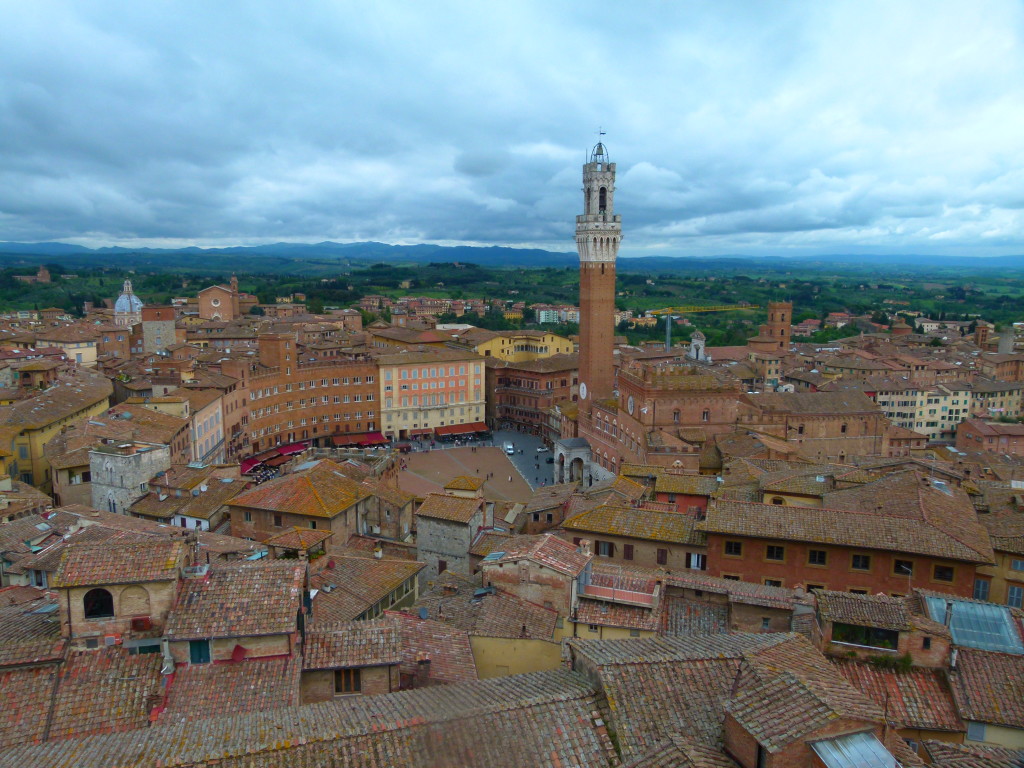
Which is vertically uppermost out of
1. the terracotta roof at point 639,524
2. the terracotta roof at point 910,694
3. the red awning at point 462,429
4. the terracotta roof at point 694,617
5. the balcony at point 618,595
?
the balcony at point 618,595

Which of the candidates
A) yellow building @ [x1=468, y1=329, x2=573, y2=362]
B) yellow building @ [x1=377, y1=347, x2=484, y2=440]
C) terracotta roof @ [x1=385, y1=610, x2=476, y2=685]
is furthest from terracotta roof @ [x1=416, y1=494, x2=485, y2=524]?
yellow building @ [x1=468, y1=329, x2=573, y2=362]

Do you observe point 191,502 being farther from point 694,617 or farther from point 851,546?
point 851,546

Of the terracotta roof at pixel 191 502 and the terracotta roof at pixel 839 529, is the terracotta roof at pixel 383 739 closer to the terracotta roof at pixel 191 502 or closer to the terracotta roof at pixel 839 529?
the terracotta roof at pixel 839 529

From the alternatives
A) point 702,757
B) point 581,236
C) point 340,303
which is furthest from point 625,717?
point 340,303

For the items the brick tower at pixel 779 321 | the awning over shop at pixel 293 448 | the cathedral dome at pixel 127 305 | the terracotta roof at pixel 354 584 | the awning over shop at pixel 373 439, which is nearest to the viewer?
the terracotta roof at pixel 354 584

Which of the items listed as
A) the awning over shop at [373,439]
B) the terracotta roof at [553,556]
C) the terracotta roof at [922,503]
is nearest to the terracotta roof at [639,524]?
the terracotta roof at [922,503]

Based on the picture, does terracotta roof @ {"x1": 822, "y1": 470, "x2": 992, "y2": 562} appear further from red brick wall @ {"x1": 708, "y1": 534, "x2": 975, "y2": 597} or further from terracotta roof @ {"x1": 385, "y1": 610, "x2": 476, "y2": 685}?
terracotta roof @ {"x1": 385, "y1": 610, "x2": 476, "y2": 685}
